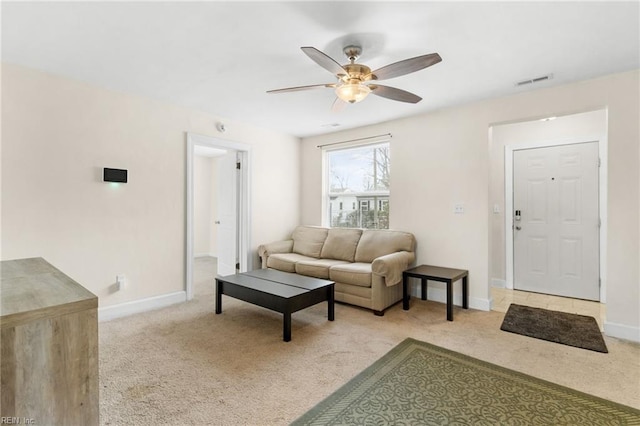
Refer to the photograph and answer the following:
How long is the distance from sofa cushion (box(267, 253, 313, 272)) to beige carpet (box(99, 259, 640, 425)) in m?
0.79

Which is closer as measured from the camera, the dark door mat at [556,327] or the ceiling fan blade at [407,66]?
the ceiling fan blade at [407,66]

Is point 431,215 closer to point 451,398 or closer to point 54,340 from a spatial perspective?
point 451,398

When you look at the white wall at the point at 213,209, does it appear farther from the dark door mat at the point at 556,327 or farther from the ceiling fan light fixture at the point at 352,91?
the dark door mat at the point at 556,327

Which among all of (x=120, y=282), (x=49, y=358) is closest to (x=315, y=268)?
(x=120, y=282)

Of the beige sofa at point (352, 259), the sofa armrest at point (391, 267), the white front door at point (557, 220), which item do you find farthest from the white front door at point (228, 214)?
the white front door at point (557, 220)

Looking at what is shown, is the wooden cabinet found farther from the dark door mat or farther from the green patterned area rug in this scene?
the dark door mat

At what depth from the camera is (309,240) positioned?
483 centimetres

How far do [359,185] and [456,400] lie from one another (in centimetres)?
344

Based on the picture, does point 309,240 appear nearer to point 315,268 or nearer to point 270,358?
point 315,268

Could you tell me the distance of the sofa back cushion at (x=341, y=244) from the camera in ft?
14.3

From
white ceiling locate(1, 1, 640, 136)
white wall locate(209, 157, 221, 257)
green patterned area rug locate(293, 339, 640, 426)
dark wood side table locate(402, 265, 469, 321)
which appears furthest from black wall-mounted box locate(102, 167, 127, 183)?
white wall locate(209, 157, 221, 257)

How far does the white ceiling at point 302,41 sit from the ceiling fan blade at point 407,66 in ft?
0.84

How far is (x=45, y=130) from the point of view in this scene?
9.39 feet

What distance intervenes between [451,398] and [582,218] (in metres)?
3.49
